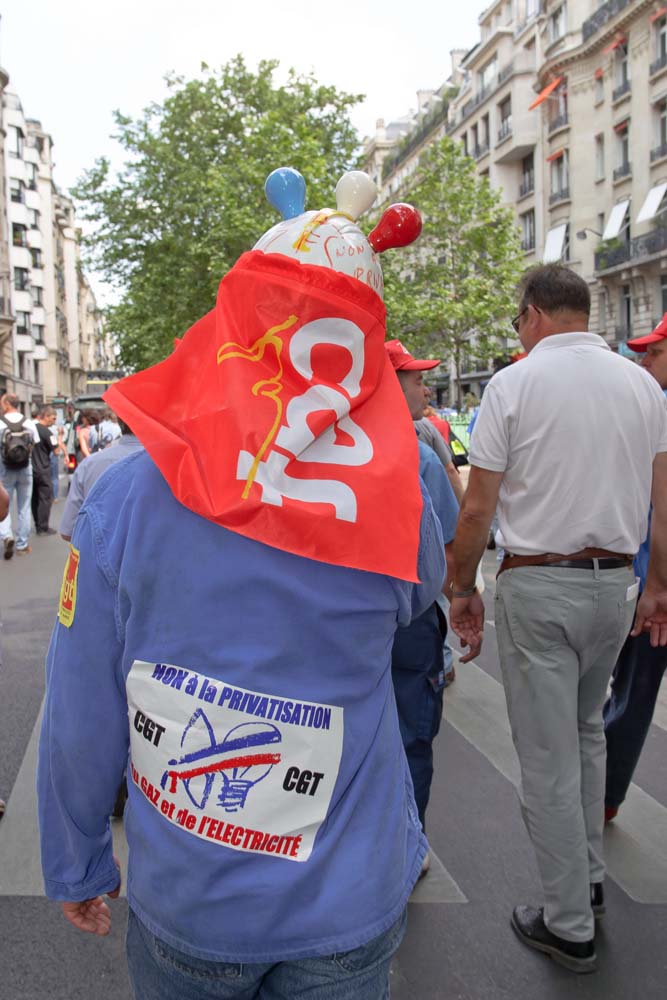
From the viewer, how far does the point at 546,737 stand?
8.66ft

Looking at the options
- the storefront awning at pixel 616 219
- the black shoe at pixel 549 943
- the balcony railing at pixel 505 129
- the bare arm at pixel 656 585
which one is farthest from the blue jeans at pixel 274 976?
the balcony railing at pixel 505 129

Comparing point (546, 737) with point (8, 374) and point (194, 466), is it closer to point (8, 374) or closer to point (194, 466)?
point (194, 466)

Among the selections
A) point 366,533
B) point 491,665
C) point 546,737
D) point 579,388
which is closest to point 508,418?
point 579,388

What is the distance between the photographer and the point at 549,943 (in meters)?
2.74

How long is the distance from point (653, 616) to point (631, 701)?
0.40m

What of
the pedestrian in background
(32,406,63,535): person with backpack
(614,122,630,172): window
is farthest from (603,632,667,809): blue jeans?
(614,122,630,172): window

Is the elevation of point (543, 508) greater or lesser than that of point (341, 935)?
greater

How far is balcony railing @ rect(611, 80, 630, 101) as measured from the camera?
111 ft

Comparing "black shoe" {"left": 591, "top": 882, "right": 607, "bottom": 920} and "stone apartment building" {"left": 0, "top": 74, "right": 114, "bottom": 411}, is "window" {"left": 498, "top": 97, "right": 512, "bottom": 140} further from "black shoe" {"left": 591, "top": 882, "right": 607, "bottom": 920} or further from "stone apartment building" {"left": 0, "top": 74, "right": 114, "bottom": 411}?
"black shoe" {"left": 591, "top": 882, "right": 607, "bottom": 920}

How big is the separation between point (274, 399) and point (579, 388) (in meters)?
1.54

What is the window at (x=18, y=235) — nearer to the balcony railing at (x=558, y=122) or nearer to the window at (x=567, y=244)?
the balcony railing at (x=558, y=122)

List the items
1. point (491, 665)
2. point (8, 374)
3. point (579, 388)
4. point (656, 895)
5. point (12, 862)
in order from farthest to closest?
point (8, 374)
point (491, 665)
point (12, 862)
point (656, 895)
point (579, 388)

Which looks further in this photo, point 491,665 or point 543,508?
point 491,665

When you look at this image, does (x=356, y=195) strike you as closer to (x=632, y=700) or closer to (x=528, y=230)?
(x=632, y=700)
